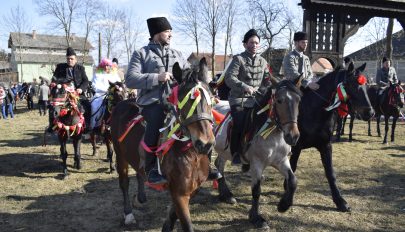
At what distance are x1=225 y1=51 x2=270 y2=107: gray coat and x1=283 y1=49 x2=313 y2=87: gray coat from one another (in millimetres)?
755

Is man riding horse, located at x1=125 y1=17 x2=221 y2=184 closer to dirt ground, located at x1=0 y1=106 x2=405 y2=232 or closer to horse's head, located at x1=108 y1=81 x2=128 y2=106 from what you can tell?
dirt ground, located at x1=0 y1=106 x2=405 y2=232

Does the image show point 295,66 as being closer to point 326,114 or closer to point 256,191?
point 326,114

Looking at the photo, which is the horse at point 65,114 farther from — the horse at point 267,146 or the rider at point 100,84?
the horse at point 267,146

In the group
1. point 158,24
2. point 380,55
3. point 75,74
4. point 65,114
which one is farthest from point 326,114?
point 380,55

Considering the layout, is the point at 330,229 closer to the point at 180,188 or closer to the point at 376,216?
the point at 376,216

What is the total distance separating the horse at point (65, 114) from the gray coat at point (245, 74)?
4.25 metres

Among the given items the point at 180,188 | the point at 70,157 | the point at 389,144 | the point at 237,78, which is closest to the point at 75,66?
the point at 70,157

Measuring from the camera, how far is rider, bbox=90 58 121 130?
9195mm

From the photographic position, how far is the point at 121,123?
5.16m

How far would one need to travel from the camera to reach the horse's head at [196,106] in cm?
311

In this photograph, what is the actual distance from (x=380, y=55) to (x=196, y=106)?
36499 mm

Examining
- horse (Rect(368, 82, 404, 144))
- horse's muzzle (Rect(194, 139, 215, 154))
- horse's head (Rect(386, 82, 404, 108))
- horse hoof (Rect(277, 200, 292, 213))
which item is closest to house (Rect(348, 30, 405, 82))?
horse (Rect(368, 82, 404, 144))

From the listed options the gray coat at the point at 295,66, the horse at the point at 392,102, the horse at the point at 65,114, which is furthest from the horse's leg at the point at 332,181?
the horse at the point at 392,102

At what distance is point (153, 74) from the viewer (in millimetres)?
3916
